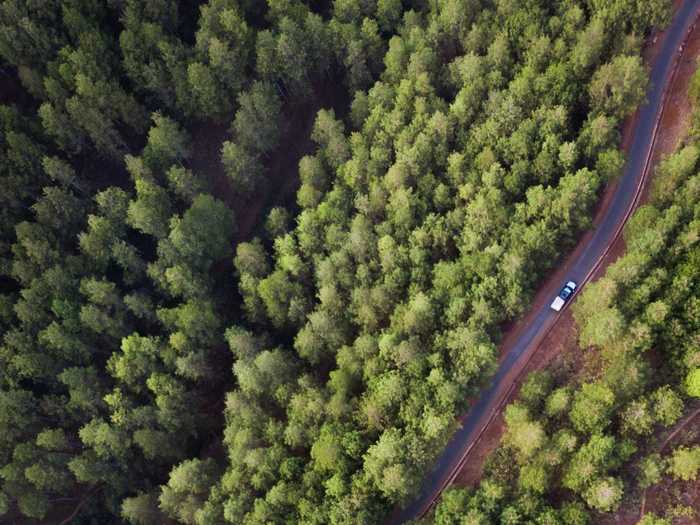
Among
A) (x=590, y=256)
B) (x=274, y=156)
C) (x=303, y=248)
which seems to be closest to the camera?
(x=590, y=256)

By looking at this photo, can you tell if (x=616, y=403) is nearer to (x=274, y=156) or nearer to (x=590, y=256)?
(x=590, y=256)

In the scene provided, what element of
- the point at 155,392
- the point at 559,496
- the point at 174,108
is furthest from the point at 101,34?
the point at 559,496

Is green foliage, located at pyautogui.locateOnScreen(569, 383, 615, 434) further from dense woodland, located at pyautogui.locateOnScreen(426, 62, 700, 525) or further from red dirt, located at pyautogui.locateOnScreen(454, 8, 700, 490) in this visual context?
red dirt, located at pyautogui.locateOnScreen(454, 8, 700, 490)

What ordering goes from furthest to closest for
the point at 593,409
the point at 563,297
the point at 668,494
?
the point at 563,297, the point at 593,409, the point at 668,494

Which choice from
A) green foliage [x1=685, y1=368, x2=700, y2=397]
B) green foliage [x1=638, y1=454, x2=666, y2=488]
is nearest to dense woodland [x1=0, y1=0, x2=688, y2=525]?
green foliage [x1=685, y1=368, x2=700, y2=397]

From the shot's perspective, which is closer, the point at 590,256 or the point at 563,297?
the point at 563,297

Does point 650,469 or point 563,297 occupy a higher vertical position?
point 563,297

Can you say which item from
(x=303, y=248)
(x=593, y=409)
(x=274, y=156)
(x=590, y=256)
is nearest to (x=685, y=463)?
(x=593, y=409)
